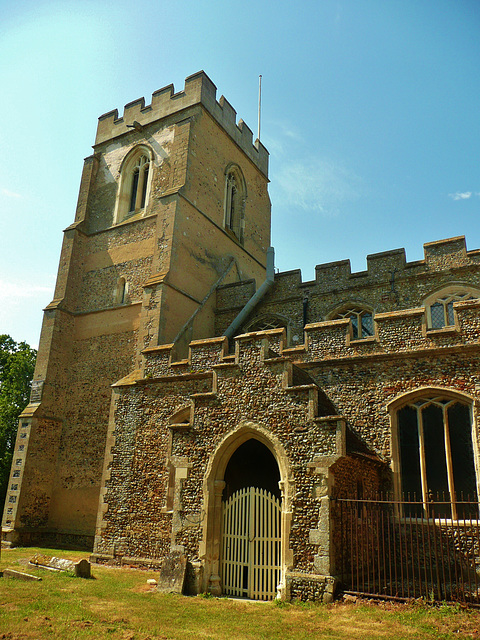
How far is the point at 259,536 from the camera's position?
403 inches

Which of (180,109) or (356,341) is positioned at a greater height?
(180,109)

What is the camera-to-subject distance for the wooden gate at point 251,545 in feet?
32.3

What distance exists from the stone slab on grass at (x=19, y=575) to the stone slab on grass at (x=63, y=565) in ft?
2.90

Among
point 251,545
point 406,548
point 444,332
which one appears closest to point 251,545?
point 251,545

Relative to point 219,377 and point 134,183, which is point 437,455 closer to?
point 219,377

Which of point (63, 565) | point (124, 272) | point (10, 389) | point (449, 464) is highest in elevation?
point (124, 272)

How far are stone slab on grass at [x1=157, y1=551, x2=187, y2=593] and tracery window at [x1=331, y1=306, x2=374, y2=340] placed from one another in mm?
8961

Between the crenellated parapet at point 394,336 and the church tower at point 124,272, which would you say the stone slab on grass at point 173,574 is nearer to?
the crenellated parapet at point 394,336

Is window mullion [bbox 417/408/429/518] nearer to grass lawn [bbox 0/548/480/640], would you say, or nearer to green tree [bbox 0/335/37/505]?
grass lawn [bbox 0/548/480/640]

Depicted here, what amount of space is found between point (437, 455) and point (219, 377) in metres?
5.13

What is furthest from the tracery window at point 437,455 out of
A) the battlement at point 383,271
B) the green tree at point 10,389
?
the green tree at point 10,389

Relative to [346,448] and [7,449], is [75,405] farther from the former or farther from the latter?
[346,448]

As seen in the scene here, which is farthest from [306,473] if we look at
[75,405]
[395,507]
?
[75,405]

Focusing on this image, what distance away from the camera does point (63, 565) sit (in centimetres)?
1154
